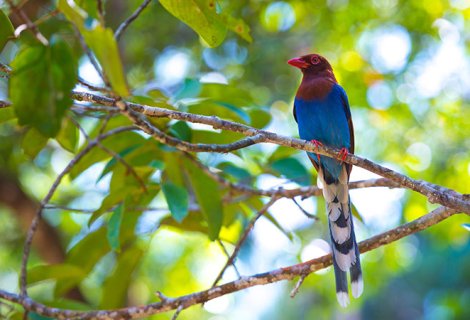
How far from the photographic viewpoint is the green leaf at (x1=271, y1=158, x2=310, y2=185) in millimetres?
4266

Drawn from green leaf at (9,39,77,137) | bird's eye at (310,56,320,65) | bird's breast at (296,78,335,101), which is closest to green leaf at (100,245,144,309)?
bird's breast at (296,78,335,101)

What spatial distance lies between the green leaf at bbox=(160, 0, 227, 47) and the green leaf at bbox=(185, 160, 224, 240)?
1268 mm

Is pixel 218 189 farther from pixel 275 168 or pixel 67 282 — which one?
pixel 67 282

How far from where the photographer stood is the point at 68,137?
404 cm

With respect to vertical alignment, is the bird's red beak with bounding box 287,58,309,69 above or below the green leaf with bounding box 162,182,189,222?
above

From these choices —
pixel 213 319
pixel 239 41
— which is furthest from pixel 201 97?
pixel 213 319

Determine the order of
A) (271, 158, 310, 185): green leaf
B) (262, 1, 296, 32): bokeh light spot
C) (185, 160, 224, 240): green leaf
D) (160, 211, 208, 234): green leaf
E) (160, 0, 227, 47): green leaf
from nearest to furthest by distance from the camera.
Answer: (160, 0, 227, 47): green leaf < (185, 160, 224, 240): green leaf < (271, 158, 310, 185): green leaf < (160, 211, 208, 234): green leaf < (262, 1, 296, 32): bokeh light spot

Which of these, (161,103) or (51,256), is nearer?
(161,103)

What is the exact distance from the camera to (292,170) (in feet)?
14.1

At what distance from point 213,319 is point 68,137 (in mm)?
6055

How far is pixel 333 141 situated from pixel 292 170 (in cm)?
48

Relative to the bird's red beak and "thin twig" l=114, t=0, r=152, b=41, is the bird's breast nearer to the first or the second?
the bird's red beak

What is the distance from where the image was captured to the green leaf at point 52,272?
14.1 feet

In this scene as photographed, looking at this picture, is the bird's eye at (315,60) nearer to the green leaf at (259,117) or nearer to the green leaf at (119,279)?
the green leaf at (259,117)
